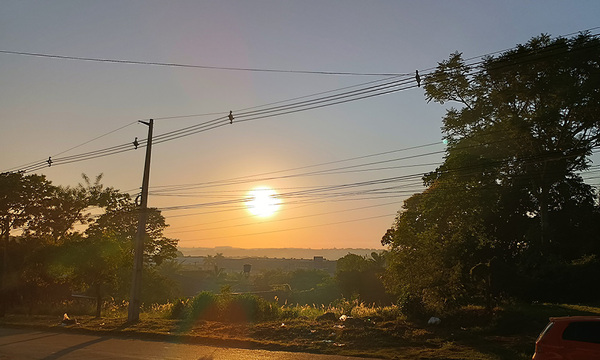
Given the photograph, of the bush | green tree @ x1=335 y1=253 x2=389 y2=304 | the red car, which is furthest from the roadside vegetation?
green tree @ x1=335 y1=253 x2=389 y2=304

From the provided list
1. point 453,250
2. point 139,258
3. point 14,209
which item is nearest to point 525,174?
point 453,250

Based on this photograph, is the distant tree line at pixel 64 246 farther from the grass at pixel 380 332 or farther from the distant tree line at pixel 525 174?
the distant tree line at pixel 525 174

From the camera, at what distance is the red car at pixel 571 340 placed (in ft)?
31.5

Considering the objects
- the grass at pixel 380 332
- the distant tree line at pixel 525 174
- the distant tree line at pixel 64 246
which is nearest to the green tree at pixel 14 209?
the distant tree line at pixel 64 246

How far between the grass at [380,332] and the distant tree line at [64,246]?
378 cm

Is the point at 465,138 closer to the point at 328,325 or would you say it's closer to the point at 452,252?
the point at 452,252

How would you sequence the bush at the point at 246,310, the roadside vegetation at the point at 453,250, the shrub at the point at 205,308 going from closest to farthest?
the roadside vegetation at the point at 453,250 → the bush at the point at 246,310 → the shrub at the point at 205,308

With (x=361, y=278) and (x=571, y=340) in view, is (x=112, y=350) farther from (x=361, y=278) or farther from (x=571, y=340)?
(x=361, y=278)

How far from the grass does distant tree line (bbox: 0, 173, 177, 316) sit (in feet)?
12.4

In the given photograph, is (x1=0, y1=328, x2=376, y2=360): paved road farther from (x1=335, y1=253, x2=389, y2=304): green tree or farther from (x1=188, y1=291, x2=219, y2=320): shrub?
(x1=335, y1=253, x2=389, y2=304): green tree

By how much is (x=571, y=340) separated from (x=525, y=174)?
29493 mm

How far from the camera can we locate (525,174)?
36844mm

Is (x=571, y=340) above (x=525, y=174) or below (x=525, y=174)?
below

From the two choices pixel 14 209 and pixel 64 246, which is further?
pixel 14 209
